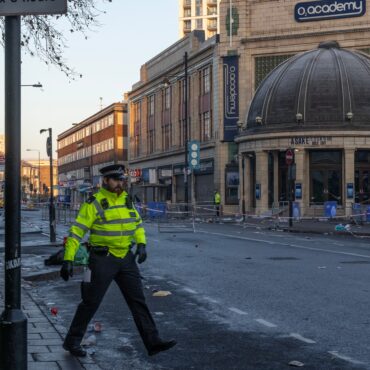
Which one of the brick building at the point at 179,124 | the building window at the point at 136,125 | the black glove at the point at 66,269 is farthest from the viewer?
the building window at the point at 136,125

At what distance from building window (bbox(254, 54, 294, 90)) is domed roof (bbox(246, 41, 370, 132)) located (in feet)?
17.0

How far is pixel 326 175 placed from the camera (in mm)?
46312

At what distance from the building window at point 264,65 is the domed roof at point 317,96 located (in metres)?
5.17

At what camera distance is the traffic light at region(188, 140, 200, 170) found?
55.9 metres

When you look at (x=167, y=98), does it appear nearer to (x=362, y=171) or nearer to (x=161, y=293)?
(x=362, y=171)

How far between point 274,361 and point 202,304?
3523 mm

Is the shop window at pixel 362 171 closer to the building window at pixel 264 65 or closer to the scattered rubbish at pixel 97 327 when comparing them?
the building window at pixel 264 65

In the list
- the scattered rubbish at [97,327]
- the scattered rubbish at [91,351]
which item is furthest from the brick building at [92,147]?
the scattered rubbish at [91,351]

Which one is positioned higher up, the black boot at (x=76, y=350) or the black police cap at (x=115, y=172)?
the black police cap at (x=115, y=172)

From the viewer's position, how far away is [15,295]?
215 inches

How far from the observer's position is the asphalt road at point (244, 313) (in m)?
6.86

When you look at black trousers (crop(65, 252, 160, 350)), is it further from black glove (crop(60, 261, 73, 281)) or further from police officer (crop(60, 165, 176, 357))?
black glove (crop(60, 261, 73, 281))

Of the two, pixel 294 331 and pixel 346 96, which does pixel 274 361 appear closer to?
pixel 294 331

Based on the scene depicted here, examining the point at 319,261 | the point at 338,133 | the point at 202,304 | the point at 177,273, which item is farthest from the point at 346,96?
the point at 202,304
